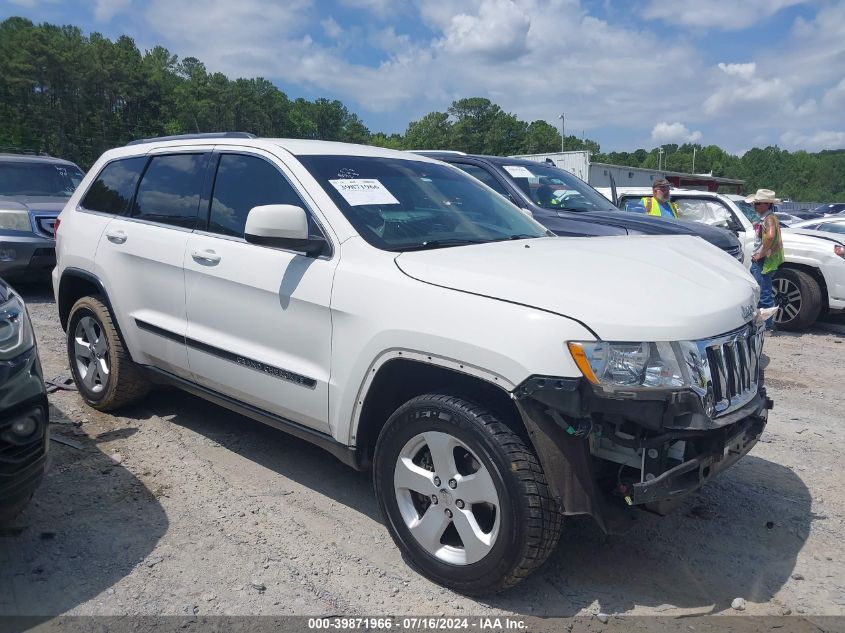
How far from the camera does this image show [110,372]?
464cm

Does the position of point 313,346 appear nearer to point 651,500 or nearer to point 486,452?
point 486,452

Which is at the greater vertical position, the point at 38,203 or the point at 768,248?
the point at 38,203

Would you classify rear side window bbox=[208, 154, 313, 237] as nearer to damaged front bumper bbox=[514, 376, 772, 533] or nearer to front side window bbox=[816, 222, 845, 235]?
damaged front bumper bbox=[514, 376, 772, 533]

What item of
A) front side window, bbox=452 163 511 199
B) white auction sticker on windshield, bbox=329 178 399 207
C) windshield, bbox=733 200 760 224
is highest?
front side window, bbox=452 163 511 199

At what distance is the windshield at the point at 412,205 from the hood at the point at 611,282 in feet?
0.74

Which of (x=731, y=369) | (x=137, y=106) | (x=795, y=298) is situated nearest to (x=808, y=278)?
(x=795, y=298)

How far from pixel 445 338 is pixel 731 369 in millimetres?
1169

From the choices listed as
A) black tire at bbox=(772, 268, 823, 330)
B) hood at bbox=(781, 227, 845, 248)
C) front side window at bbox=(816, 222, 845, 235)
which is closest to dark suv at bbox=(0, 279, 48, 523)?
black tire at bbox=(772, 268, 823, 330)

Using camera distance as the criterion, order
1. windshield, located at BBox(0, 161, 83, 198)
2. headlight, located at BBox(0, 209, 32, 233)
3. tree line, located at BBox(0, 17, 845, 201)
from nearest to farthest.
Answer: headlight, located at BBox(0, 209, 32, 233) < windshield, located at BBox(0, 161, 83, 198) < tree line, located at BBox(0, 17, 845, 201)

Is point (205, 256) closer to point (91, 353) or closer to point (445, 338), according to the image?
point (91, 353)

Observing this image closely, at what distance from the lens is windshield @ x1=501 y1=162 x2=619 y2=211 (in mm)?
7723

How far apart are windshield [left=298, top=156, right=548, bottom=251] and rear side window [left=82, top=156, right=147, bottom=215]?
1676mm

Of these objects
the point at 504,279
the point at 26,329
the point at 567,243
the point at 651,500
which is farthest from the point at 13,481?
the point at 567,243

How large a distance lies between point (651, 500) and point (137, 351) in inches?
131
